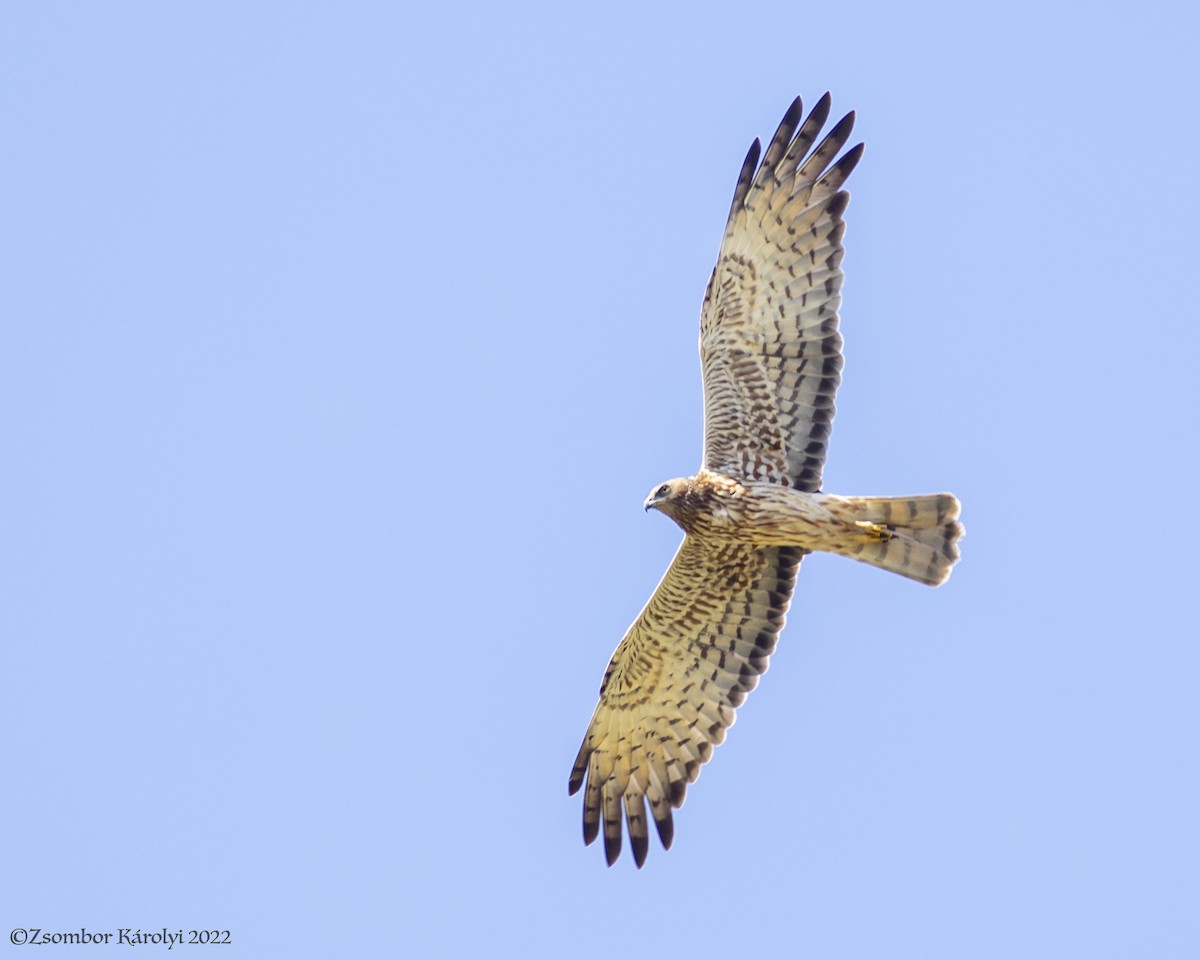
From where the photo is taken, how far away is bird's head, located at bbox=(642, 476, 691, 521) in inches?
522

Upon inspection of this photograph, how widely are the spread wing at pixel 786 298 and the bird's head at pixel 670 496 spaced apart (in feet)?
1.65

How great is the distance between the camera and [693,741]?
1406cm

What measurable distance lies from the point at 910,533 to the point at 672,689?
204 cm

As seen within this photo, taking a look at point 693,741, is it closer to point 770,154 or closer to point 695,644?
point 695,644

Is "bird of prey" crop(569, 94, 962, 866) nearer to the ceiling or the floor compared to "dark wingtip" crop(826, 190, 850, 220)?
nearer to the floor

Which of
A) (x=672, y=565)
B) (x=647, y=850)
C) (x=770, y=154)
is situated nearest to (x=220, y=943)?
(x=647, y=850)

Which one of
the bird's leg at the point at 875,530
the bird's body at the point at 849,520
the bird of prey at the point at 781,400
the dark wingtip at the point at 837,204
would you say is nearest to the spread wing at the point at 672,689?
the bird of prey at the point at 781,400

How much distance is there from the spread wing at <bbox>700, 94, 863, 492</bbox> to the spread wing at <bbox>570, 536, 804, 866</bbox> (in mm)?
971

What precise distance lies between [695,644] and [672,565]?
65cm

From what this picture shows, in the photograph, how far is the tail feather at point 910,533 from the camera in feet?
43.0

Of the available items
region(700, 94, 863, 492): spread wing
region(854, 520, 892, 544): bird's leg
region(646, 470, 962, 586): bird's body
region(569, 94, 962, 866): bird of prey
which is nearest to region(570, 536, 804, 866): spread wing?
region(569, 94, 962, 866): bird of prey

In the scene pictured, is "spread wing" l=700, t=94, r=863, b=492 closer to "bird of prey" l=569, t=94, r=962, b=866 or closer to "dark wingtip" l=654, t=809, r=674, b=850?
"bird of prey" l=569, t=94, r=962, b=866

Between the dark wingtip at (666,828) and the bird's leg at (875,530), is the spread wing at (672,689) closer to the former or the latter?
the dark wingtip at (666,828)

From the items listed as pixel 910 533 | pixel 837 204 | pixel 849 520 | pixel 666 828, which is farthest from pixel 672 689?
pixel 837 204
